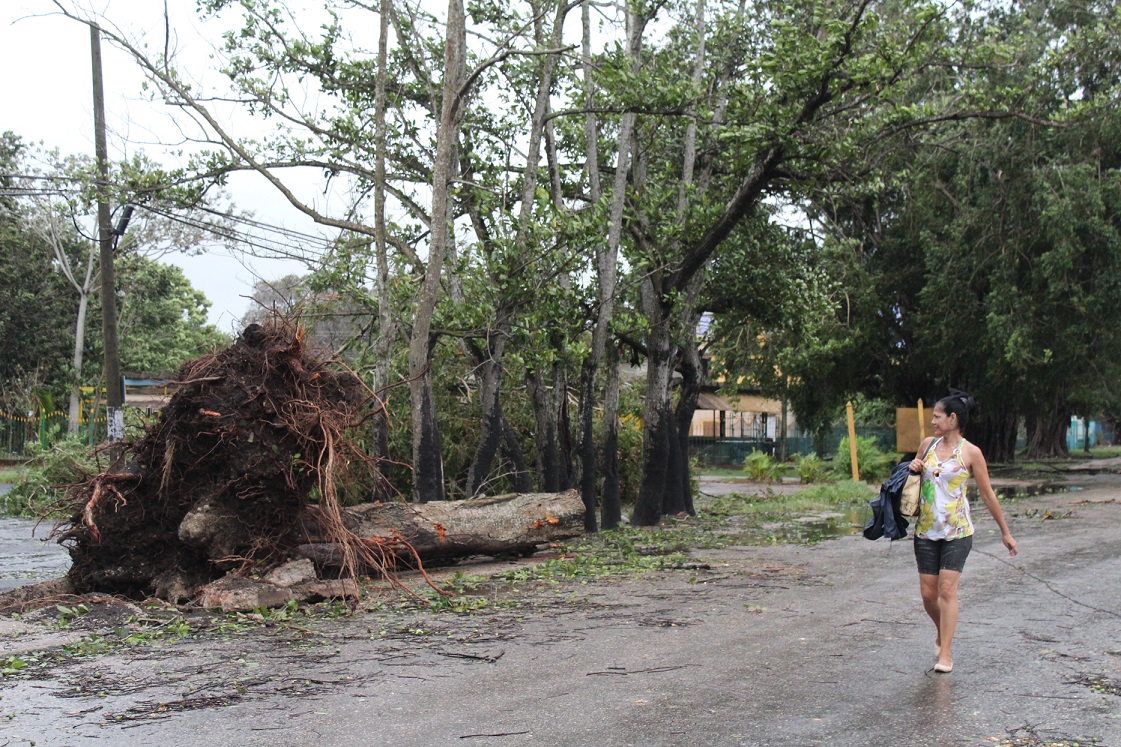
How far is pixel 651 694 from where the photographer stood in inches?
238

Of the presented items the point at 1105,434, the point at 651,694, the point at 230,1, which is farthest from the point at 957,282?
the point at 1105,434

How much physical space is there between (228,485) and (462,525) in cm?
279

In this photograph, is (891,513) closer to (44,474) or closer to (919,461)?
(919,461)

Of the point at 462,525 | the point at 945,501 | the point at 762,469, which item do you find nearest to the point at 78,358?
the point at 762,469

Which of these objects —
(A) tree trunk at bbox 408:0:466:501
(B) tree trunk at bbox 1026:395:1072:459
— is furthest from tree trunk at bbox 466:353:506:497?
(B) tree trunk at bbox 1026:395:1072:459

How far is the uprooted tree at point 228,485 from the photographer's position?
30.8ft

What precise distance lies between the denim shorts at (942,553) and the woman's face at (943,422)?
696 mm

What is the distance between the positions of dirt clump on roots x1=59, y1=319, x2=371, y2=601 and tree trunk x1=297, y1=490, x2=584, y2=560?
49cm

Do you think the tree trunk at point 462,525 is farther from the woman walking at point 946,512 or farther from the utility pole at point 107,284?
the utility pole at point 107,284

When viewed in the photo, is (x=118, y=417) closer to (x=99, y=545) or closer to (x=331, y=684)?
(x=99, y=545)

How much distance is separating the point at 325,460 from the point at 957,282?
22352 mm

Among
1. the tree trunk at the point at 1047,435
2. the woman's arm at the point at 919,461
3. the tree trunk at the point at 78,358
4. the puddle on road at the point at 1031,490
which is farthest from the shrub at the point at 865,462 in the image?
the tree trunk at the point at 78,358

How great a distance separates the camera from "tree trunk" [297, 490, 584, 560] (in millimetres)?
10266

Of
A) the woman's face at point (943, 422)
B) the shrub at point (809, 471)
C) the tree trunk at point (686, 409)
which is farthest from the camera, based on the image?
the shrub at point (809, 471)
